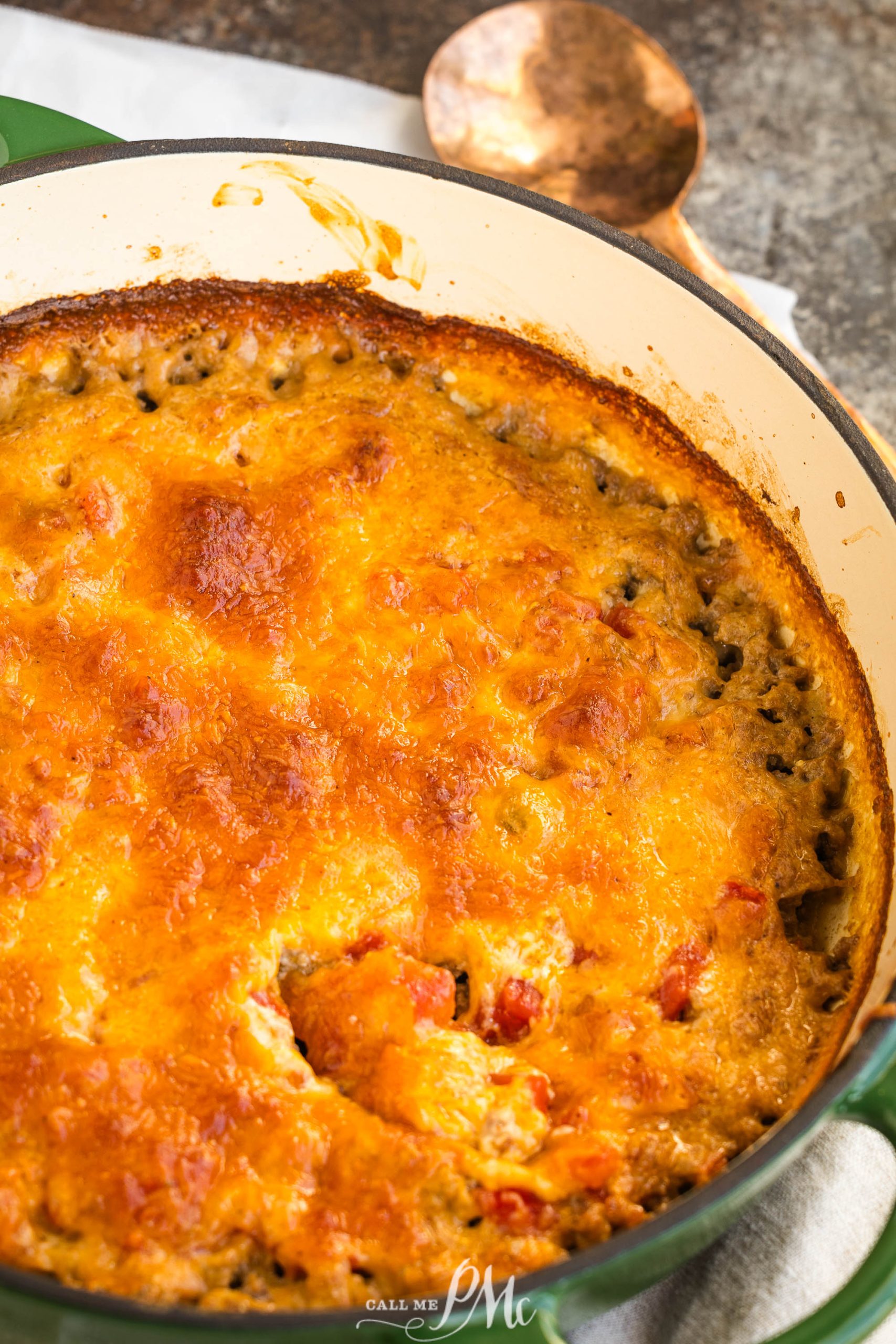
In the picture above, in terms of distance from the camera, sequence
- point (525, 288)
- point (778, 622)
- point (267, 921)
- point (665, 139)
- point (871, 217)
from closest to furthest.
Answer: point (267, 921)
point (778, 622)
point (525, 288)
point (665, 139)
point (871, 217)

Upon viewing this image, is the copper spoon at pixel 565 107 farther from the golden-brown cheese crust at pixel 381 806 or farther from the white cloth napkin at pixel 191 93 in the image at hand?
the golden-brown cheese crust at pixel 381 806

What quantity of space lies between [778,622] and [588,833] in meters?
0.61

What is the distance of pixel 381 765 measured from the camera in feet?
6.67

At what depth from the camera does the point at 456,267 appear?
2.52 m

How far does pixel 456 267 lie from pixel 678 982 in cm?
143

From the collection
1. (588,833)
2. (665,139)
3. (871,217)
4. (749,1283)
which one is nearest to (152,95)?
(665,139)

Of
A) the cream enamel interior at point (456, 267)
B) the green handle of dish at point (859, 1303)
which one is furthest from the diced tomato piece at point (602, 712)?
the green handle of dish at point (859, 1303)

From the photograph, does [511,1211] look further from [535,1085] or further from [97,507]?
[97,507]

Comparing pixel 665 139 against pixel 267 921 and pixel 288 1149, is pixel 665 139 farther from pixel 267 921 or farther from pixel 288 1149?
pixel 288 1149

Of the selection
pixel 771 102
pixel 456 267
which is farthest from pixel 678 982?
pixel 771 102

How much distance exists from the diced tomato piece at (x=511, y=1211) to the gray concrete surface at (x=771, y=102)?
253cm

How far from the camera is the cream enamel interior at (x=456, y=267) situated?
2.29 meters

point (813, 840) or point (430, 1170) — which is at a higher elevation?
point (813, 840)

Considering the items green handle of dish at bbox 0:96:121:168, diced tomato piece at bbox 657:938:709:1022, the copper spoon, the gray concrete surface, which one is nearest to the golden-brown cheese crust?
diced tomato piece at bbox 657:938:709:1022
